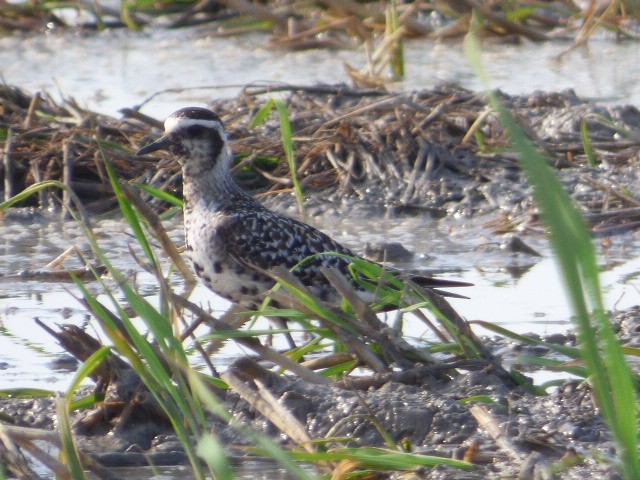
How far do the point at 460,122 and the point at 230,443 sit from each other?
15.0 feet

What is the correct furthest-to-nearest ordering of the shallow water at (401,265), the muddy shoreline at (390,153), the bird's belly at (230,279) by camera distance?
the muddy shoreline at (390,153)
the bird's belly at (230,279)
the shallow water at (401,265)

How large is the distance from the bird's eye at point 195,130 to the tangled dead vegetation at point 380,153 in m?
1.58

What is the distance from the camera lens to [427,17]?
39.0 ft

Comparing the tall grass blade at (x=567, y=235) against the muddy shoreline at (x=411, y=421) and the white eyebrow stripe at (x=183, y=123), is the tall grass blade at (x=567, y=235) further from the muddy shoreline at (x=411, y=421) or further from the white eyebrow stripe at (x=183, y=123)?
the white eyebrow stripe at (x=183, y=123)

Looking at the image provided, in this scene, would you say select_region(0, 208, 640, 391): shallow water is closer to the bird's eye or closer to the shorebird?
the shorebird

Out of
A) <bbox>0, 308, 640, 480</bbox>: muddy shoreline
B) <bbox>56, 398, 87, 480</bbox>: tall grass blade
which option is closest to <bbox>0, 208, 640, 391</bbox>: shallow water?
<bbox>0, 308, 640, 480</bbox>: muddy shoreline

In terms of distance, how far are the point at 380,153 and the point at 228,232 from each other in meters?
2.55

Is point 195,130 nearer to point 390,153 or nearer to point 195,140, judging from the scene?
point 195,140

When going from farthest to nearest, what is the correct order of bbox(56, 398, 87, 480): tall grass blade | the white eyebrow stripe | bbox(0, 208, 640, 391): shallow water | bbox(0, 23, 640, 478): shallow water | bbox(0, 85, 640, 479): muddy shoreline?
bbox(0, 85, 640, 479): muddy shoreline, the white eyebrow stripe, bbox(0, 23, 640, 478): shallow water, bbox(0, 208, 640, 391): shallow water, bbox(56, 398, 87, 480): tall grass blade

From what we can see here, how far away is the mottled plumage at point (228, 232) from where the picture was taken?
16.0 feet

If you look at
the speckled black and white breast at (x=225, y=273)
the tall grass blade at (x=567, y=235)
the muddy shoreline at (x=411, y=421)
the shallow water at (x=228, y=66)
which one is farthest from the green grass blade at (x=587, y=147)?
the tall grass blade at (x=567, y=235)

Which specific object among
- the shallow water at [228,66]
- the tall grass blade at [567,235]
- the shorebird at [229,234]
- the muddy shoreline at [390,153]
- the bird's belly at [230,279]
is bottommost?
the tall grass blade at [567,235]

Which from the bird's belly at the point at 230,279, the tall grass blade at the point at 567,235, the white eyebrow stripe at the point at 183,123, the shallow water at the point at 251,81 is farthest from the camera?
the white eyebrow stripe at the point at 183,123

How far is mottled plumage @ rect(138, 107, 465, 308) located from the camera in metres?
4.89
